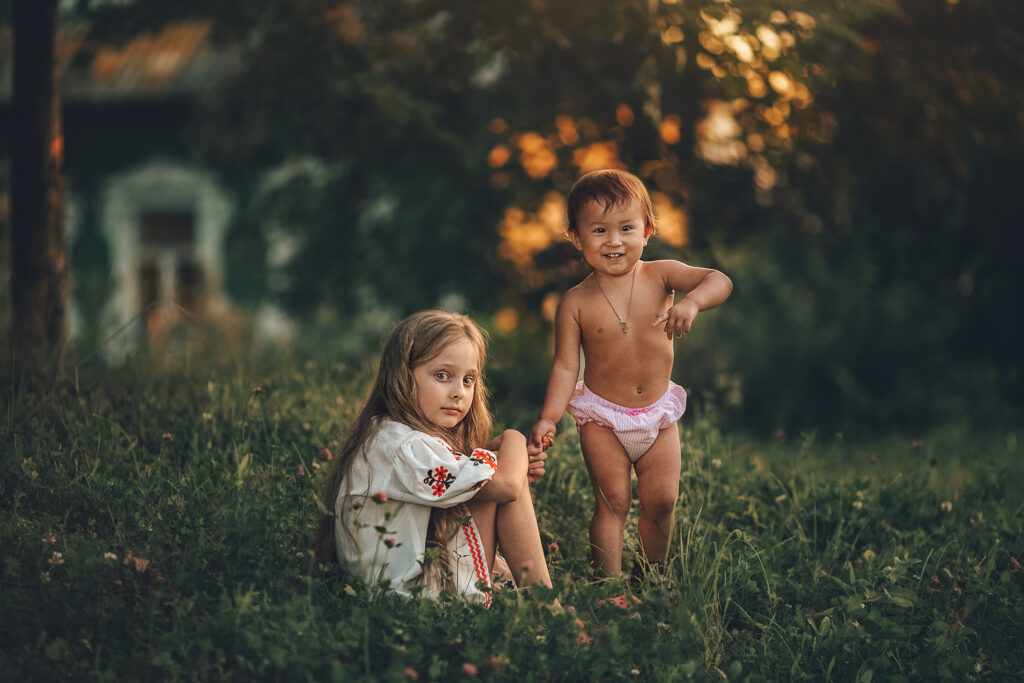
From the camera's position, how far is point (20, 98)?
441 centimetres

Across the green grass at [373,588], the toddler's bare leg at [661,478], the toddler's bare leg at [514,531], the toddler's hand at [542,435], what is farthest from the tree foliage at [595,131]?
the toddler's bare leg at [514,531]

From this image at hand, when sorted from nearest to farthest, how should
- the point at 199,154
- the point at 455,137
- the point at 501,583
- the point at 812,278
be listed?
the point at 501,583
the point at 455,137
the point at 199,154
the point at 812,278

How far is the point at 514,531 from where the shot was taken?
282cm

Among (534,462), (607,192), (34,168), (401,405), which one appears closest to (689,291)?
(607,192)

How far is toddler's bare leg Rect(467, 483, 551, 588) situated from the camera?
2.82 m

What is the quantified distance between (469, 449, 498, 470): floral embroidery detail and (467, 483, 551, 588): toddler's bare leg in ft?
0.60

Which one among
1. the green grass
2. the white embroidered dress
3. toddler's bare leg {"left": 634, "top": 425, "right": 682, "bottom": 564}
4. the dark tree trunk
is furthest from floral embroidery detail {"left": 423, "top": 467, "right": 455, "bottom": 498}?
the dark tree trunk

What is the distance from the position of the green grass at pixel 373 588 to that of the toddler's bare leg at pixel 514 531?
0.15 m

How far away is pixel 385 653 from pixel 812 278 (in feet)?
27.4

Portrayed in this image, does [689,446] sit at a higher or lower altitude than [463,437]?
lower

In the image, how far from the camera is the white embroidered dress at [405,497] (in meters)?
2.63

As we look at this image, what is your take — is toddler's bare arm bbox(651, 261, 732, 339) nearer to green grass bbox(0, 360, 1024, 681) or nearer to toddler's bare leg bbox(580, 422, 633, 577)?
toddler's bare leg bbox(580, 422, 633, 577)

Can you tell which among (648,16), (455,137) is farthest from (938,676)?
(455,137)

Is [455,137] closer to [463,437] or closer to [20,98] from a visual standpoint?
[20,98]
